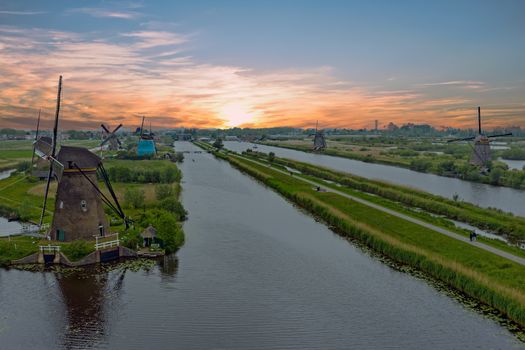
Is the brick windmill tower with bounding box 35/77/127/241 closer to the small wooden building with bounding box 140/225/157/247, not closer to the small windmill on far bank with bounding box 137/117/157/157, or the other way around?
the small wooden building with bounding box 140/225/157/247

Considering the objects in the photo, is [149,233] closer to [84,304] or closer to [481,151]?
[84,304]

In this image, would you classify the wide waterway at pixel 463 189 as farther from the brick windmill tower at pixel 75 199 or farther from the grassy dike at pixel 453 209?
the brick windmill tower at pixel 75 199

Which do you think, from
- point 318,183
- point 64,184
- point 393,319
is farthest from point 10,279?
point 318,183

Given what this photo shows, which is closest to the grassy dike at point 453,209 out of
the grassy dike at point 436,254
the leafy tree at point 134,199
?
the grassy dike at point 436,254

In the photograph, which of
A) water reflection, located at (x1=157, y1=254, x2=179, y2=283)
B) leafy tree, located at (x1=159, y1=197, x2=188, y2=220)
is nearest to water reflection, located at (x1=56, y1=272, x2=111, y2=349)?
water reflection, located at (x1=157, y1=254, x2=179, y2=283)

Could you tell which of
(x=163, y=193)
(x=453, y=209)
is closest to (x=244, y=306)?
(x=163, y=193)
